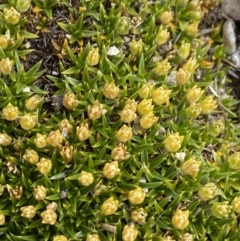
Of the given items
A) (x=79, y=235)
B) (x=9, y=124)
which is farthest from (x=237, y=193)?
(x=9, y=124)

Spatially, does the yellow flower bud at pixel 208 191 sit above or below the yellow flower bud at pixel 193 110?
below

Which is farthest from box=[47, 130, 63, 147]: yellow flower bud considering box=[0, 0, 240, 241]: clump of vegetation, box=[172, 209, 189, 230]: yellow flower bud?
box=[172, 209, 189, 230]: yellow flower bud

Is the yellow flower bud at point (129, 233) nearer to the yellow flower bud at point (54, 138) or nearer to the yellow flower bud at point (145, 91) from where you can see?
the yellow flower bud at point (54, 138)

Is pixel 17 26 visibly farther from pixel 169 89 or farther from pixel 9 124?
pixel 169 89

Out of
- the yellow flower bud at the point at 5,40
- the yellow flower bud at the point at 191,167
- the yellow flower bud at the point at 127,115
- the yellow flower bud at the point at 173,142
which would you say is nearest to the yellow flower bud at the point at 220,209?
the yellow flower bud at the point at 191,167

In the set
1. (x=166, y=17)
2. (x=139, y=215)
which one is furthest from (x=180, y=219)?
(x=166, y=17)

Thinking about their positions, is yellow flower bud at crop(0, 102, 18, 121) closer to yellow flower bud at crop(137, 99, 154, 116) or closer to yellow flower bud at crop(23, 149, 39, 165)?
yellow flower bud at crop(23, 149, 39, 165)
